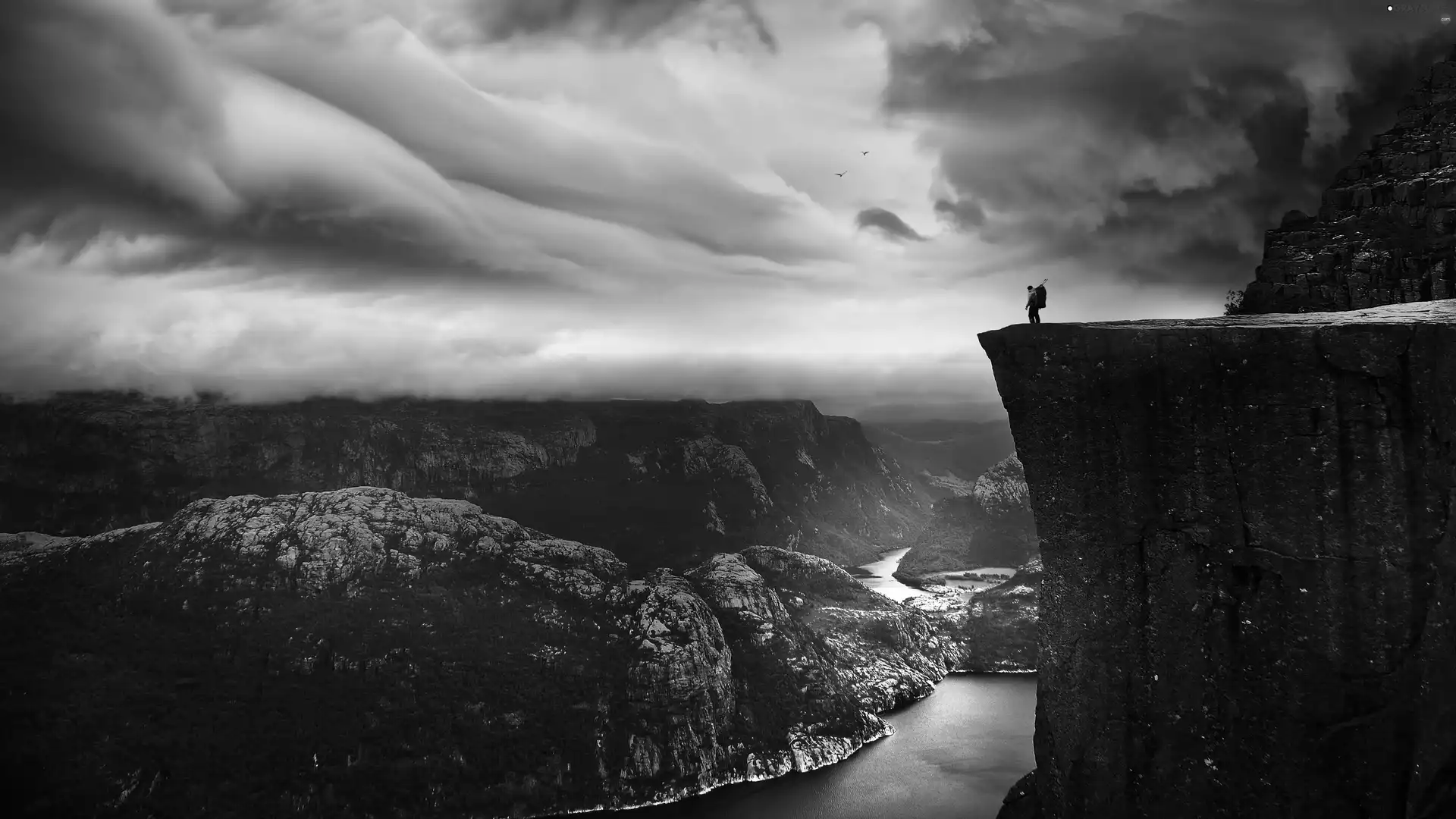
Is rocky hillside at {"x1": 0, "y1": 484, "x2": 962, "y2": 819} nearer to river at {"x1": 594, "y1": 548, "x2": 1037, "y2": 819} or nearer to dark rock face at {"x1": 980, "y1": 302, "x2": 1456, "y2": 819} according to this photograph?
river at {"x1": 594, "y1": 548, "x2": 1037, "y2": 819}

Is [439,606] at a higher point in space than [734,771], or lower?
higher

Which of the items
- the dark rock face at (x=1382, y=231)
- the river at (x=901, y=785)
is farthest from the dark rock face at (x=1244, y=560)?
the river at (x=901, y=785)

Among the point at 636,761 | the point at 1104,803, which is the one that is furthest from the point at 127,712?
the point at 1104,803

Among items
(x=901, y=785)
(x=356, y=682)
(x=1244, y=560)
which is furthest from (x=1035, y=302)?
(x=356, y=682)

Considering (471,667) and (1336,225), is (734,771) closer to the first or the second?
(471,667)

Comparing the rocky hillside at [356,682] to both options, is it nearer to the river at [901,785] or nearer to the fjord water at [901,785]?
the fjord water at [901,785]

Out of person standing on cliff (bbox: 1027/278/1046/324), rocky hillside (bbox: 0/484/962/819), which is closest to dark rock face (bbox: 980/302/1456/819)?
person standing on cliff (bbox: 1027/278/1046/324)
